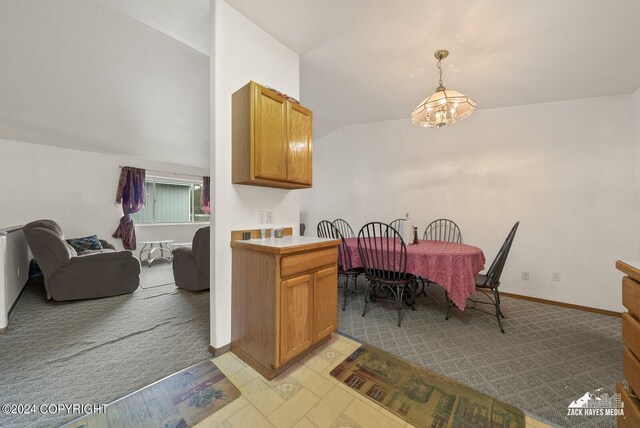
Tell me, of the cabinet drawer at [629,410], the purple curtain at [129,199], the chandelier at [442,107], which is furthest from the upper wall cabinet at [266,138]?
the purple curtain at [129,199]

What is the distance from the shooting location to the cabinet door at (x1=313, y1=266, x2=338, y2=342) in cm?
175

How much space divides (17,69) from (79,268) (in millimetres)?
2285

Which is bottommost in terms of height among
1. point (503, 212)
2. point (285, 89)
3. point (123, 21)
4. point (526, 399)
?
point (526, 399)

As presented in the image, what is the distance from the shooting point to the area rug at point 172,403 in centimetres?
121

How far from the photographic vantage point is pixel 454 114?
7.37 feet

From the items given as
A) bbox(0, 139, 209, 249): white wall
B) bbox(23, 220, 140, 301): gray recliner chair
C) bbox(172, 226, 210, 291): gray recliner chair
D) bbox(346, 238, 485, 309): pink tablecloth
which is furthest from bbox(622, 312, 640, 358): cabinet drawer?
→ bbox(0, 139, 209, 249): white wall

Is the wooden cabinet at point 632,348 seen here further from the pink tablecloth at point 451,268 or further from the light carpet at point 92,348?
the light carpet at point 92,348

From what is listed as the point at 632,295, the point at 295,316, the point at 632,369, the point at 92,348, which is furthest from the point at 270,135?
the point at 92,348

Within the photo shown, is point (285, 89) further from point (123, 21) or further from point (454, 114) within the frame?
point (454, 114)

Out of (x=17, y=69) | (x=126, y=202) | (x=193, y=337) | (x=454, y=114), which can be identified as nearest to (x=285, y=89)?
(x=454, y=114)

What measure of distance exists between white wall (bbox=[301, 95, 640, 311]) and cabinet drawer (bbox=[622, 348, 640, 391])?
2.81 m

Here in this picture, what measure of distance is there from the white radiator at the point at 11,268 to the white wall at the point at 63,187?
3.01ft

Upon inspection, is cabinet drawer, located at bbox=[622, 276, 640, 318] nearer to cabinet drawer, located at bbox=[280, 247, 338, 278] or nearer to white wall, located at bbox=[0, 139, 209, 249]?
cabinet drawer, located at bbox=[280, 247, 338, 278]

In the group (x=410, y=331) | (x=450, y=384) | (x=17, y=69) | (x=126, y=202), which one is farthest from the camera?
(x=126, y=202)
